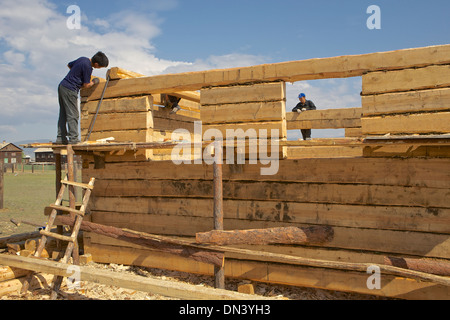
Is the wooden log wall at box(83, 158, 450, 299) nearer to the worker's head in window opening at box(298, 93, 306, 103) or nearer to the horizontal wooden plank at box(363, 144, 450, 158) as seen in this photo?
the horizontal wooden plank at box(363, 144, 450, 158)

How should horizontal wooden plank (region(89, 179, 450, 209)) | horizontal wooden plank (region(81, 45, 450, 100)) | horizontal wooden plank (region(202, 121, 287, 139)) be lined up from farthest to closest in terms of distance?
horizontal wooden plank (region(202, 121, 287, 139)) < horizontal wooden plank (region(89, 179, 450, 209)) < horizontal wooden plank (region(81, 45, 450, 100))

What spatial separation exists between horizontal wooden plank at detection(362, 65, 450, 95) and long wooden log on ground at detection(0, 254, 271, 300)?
11.8ft

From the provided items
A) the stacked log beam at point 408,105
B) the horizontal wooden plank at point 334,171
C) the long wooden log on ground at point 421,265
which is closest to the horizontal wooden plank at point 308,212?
the horizontal wooden plank at point 334,171

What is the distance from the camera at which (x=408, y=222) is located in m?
5.65

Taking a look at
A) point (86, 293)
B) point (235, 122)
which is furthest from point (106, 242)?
point (235, 122)

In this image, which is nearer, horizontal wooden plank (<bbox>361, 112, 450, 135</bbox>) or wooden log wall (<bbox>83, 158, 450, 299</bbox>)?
horizontal wooden plank (<bbox>361, 112, 450, 135</bbox>)

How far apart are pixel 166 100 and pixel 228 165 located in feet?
9.71

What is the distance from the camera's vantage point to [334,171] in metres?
6.12

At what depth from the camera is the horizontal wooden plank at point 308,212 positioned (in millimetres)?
5566

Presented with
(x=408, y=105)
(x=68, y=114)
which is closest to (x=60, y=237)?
(x=68, y=114)

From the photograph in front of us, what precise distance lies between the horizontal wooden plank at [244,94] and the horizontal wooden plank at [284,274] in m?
2.99

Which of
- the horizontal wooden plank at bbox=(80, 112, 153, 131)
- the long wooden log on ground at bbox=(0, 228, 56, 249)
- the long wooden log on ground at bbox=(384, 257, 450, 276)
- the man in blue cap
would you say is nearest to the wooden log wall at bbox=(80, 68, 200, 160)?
the horizontal wooden plank at bbox=(80, 112, 153, 131)

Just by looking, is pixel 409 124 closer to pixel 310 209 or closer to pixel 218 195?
pixel 310 209

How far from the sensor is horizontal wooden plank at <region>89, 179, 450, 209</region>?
18.4ft
